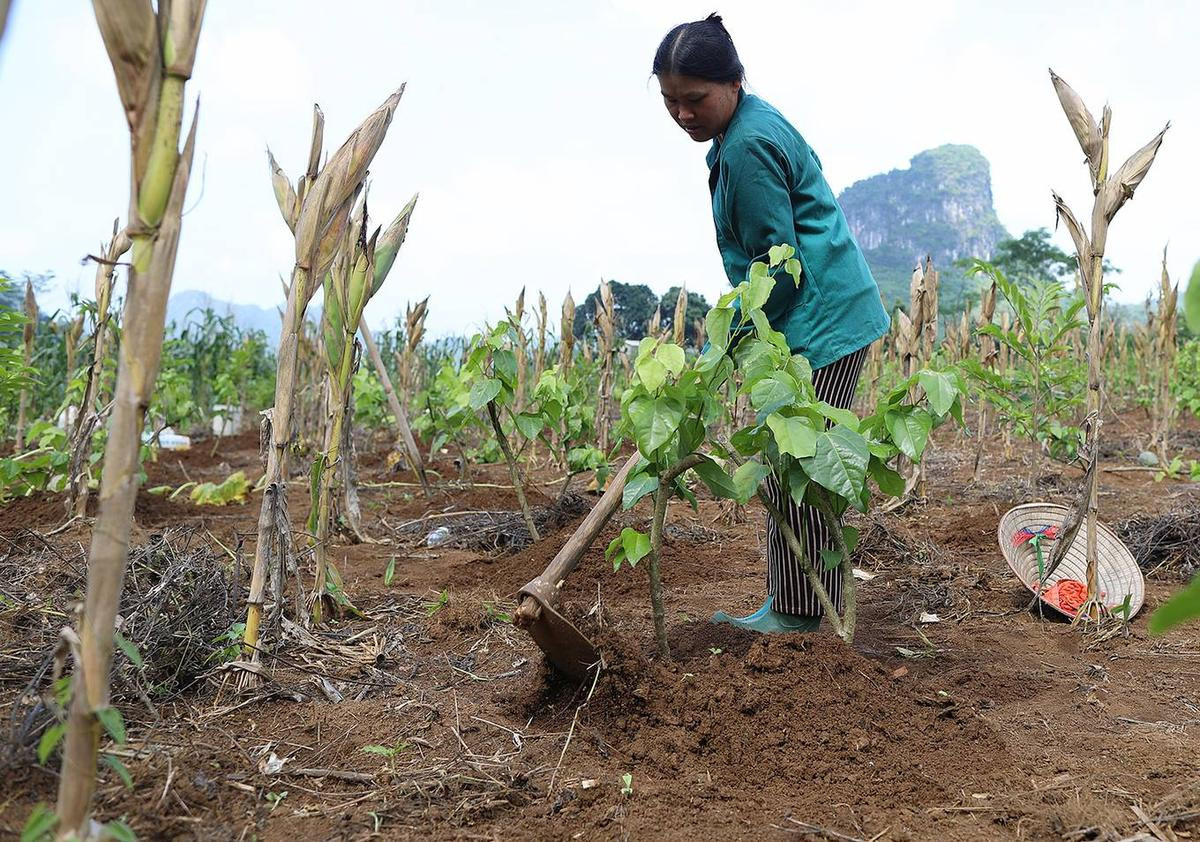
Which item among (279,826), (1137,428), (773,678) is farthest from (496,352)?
(1137,428)

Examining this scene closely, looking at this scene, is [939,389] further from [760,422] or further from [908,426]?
[760,422]

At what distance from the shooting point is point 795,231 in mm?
2662

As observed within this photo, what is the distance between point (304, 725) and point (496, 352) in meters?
2.10

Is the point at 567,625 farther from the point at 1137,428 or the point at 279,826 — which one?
the point at 1137,428

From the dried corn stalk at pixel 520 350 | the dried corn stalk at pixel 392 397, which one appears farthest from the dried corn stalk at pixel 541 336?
the dried corn stalk at pixel 392 397

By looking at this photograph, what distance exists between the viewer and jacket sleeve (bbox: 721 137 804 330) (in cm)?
249

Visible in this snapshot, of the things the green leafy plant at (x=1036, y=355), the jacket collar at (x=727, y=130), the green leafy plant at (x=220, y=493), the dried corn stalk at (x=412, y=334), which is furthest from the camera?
the dried corn stalk at (x=412, y=334)

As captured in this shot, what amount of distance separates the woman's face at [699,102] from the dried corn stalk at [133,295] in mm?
1665

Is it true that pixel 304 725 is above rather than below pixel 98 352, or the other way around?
below

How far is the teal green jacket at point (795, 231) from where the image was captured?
2514mm

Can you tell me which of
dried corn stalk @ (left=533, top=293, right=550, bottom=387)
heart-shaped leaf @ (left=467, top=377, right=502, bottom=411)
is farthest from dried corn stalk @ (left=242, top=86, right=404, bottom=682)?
dried corn stalk @ (left=533, top=293, right=550, bottom=387)

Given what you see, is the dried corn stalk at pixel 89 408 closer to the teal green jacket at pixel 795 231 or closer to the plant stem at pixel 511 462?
the plant stem at pixel 511 462

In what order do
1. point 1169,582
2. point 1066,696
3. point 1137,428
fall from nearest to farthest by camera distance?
point 1066,696 → point 1169,582 → point 1137,428

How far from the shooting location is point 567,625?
2.09 metres
